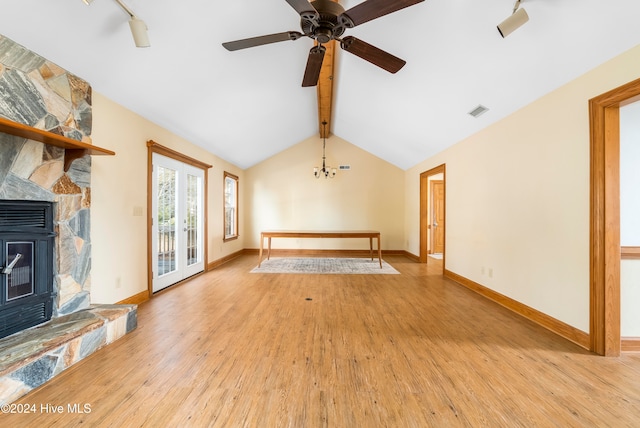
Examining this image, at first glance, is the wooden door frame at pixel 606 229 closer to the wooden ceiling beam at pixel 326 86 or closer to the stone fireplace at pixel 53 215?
the wooden ceiling beam at pixel 326 86

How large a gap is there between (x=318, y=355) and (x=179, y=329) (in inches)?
54.7

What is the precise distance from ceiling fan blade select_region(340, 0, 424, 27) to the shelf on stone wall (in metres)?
2.19

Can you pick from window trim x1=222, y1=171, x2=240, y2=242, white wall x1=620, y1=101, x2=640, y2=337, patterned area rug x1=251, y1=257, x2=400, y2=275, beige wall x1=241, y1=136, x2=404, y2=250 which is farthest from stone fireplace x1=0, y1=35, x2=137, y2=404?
beige wall x1=241, y1=136, x2=404, y2=250

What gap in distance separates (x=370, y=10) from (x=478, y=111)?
226 centimetres

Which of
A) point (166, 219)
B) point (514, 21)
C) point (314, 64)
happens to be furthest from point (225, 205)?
point (514, 21)

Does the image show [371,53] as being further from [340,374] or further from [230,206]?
[230,206]

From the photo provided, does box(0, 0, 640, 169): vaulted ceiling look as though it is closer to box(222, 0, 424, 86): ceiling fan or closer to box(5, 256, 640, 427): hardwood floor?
box(222, 0, 424, 86): ceiling fan

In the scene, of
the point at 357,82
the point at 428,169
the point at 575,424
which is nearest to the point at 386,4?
the point at 357,82

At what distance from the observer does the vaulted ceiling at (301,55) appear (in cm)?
195

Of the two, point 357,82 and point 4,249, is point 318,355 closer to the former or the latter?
point 4,249

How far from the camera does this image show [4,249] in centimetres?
197

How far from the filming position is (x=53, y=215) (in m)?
2.31

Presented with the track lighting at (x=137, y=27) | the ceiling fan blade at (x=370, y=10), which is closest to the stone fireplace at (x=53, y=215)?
the track lighting at (x=137, y=27)

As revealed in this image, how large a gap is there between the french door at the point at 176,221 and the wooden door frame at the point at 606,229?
460cm
